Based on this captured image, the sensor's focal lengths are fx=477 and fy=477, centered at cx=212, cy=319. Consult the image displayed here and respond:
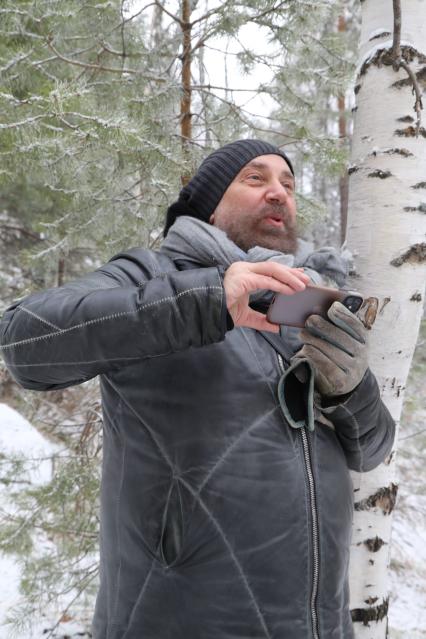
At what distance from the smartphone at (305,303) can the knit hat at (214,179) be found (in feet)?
3.01

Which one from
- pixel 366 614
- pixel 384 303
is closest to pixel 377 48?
pixel 384 303

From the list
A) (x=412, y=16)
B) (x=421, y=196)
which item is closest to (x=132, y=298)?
(x=421, y=196)

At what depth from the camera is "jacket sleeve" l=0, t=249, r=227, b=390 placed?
1146mm

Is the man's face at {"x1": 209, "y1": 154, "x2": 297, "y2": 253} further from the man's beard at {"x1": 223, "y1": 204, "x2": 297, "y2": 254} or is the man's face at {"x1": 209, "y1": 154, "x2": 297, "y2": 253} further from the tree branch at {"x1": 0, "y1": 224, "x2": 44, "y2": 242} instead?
the tree branch at {"x1": 0, "y1": 224, "x2": 44, "y2": 242}

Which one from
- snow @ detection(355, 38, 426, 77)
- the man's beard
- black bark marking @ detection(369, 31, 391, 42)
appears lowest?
the man's beard

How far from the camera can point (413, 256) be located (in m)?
1.85

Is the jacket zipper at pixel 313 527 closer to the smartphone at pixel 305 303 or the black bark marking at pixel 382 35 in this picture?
the smartphone at pixel 305 303

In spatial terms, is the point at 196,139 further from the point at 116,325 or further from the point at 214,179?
the point at 116,325

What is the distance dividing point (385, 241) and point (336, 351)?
660 mm

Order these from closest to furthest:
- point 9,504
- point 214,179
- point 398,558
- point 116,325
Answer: point 116,325 < point 214,179 < point 9,504 < point 398,558

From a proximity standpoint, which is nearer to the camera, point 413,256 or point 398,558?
point 413,256

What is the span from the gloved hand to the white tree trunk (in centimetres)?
47

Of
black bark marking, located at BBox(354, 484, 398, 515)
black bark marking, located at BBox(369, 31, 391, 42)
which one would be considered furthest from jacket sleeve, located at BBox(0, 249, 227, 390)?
black bark marking, located at BBox(369, 31, 391, 42)

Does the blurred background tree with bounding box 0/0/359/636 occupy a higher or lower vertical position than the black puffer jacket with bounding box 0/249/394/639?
higher
